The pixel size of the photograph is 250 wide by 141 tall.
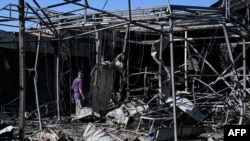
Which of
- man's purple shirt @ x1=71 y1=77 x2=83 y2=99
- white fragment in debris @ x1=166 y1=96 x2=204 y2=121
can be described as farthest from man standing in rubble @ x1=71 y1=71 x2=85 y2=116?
white fragment in debris @ x1=166 y1=96 x2=204 y2=121

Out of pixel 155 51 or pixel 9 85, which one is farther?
pixel 9 85

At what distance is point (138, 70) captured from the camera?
850 inches

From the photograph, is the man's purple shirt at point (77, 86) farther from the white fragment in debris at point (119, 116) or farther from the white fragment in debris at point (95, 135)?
the white fragment in debris at point (95, 135)

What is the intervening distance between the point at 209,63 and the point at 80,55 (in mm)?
5846

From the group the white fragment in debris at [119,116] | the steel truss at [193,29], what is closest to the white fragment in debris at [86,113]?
the white fragment in debris at [119,116]

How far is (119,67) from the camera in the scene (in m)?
18.9

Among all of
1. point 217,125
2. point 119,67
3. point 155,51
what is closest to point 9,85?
point 119,67

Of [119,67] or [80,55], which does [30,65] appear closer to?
[80,55]

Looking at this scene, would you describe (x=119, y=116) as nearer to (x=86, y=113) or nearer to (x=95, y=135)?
(x=86, y=113)

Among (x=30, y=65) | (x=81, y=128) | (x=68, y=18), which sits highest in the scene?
(x=68, y=18)

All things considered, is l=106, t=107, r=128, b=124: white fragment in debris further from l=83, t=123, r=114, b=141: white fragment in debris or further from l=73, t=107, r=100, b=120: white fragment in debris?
l=83, t=123, r=114, b=141: white fragment in debris

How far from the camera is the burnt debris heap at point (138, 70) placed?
12789mm

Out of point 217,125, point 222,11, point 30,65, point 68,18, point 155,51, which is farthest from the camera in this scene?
point 30,65

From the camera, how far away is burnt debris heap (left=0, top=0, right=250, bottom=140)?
504 inches
